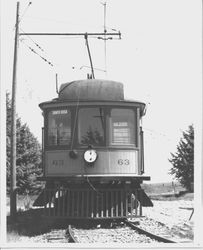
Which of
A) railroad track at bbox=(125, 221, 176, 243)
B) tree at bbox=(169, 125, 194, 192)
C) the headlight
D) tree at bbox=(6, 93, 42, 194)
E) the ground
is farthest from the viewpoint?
tree at bbox=(6, 93, 42, 194)

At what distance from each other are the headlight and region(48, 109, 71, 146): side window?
1.64 ft

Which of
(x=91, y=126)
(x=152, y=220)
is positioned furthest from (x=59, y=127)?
(x=152, y=220)

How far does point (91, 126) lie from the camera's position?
11.2m

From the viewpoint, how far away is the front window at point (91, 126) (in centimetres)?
1112

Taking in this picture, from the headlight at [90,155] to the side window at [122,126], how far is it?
0.49 meters

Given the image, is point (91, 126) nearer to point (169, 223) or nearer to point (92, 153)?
point (92, 153)

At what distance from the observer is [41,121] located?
1194 cm

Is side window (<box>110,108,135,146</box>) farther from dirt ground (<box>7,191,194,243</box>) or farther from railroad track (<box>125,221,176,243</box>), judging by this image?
dirt ground (<box>7,191,194,243</box>)

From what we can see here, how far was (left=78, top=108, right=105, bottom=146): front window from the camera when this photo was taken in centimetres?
1112

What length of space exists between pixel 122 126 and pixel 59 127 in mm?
1320

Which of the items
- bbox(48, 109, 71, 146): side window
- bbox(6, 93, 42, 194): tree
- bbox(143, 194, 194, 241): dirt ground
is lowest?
bbox(143, 194, 194, 241): dirt ground

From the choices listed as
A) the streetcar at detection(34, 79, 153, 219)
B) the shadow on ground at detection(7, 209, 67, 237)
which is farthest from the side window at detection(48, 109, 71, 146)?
the shadow on ground at detection(7, 209, 67, 237)

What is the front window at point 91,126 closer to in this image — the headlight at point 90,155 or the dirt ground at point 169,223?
the headlight at point 90,155

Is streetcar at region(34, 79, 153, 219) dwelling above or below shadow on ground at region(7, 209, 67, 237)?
above
